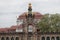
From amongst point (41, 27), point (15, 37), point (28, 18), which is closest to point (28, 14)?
point (28, 18)

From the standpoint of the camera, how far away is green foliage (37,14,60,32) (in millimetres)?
82363

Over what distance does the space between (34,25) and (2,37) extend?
7370 mm

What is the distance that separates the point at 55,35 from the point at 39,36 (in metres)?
3.43

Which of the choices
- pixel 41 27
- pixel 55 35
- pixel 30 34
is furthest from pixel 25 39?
pixel 41 27

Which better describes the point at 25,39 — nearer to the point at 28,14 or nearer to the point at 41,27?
the point at 28,14

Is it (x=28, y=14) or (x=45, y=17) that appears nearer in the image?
(x=28, y=14)

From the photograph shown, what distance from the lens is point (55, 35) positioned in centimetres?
7081

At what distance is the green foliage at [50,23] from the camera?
82363 millimetres

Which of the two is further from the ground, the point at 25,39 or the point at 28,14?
the point at 28,14

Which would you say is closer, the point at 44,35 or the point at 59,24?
the point at 44,35

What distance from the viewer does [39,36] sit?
7100 centimetres

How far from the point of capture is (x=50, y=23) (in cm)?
8388

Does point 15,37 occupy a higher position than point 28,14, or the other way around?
point 28,14

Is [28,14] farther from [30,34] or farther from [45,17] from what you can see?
[45,17]
